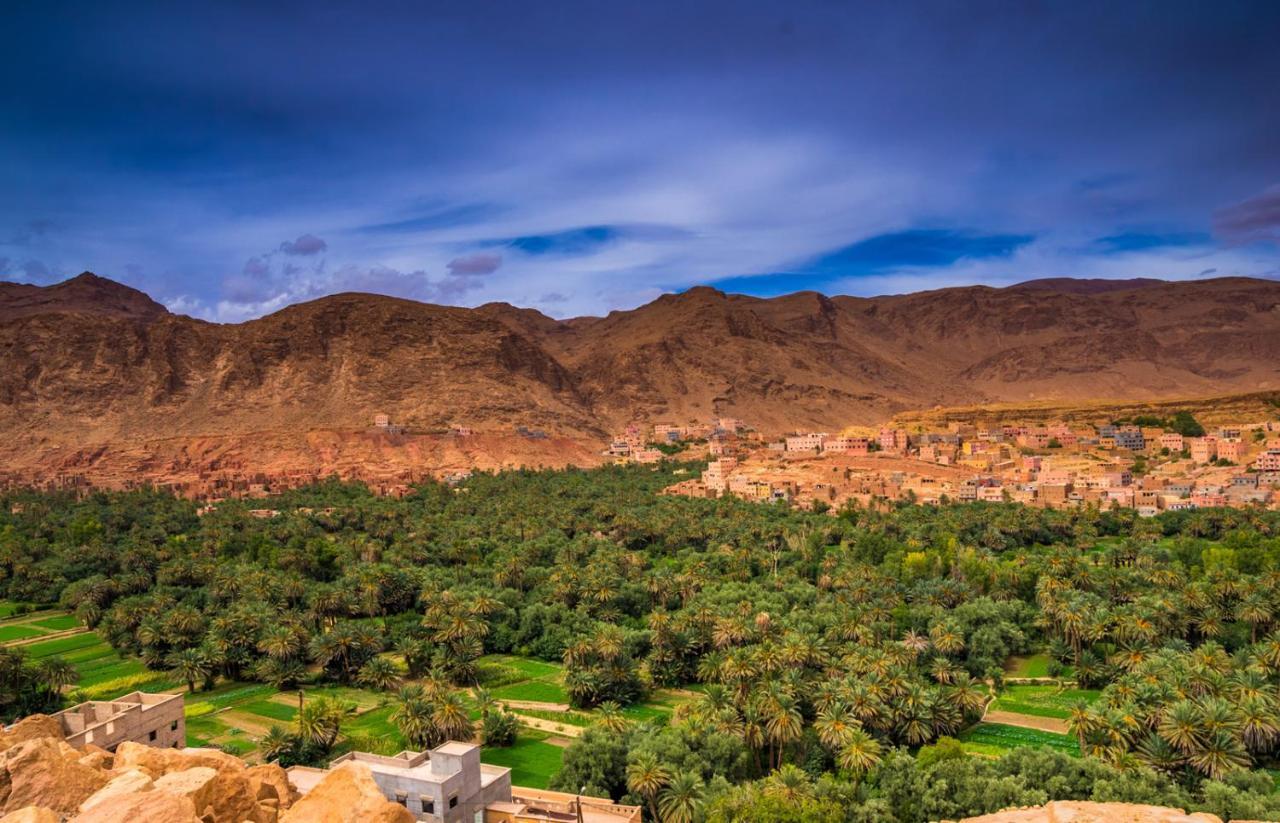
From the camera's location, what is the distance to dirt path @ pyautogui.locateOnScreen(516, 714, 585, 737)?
35.9 m

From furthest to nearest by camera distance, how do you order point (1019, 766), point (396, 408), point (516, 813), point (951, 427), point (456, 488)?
1. point (396, 408)
2. point (951, 427)
3. point (456, 488)
4. point (1019, 766)
5. point (516, 813)

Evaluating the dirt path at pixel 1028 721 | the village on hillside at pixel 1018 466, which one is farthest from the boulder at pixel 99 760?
the village on hillside at pixel 1018 466

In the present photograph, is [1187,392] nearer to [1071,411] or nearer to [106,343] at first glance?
[1071,411]

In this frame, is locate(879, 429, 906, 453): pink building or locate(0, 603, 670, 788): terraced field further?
locate(879, 429, 906, 453): pink building

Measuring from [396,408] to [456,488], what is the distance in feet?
116

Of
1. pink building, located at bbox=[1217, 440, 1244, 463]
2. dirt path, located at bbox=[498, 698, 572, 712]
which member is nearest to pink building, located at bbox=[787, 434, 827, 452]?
pink building, located at bbox=[1217, 440, 1244, 463]

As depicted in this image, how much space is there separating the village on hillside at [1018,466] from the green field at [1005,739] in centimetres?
5017

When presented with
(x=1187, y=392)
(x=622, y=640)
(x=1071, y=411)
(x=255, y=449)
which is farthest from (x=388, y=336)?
(x=1187, y=392)

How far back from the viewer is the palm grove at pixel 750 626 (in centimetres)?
2697

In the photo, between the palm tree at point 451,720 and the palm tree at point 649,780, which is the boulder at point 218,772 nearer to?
the palm tree at point 649,780

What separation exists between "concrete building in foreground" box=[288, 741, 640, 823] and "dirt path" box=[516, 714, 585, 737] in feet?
41.5

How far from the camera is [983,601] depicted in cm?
4741

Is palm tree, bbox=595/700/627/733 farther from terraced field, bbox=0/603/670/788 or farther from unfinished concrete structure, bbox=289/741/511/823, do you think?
unfinished concrete structure, bbox=289/741/511/823

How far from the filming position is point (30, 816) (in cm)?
981
